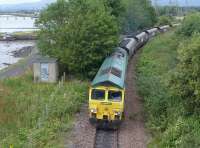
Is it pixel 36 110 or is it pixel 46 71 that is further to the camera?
pixel 46 71

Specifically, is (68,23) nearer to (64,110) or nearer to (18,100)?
(18,100)

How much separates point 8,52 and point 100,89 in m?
60.2

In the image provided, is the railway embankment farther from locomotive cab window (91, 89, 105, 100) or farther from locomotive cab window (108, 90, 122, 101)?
locomotive cab window (91, 89, 105, 100)

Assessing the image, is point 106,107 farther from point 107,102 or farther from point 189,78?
point 189,78

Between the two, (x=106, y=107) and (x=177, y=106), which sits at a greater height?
(x=177, y=106)

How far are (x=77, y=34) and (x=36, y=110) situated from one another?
978cm

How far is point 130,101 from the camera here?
26.9 metres

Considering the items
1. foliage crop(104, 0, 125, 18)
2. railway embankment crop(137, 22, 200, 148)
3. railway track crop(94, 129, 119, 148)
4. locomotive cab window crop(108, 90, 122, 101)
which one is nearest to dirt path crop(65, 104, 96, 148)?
railway track crop(94, 129, 119, 148)

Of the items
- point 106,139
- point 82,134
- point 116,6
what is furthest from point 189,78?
point 116,6

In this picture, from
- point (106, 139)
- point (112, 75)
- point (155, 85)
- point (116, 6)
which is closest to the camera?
point (106, 139)

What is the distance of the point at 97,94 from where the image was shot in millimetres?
21703

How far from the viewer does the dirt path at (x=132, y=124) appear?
65.7ft

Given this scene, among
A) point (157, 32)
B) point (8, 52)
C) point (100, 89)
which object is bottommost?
point (8, 52)

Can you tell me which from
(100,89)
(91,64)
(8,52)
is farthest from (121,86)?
(8,52)
